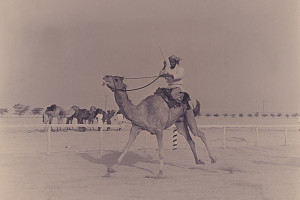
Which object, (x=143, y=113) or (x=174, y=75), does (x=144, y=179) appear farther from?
(x=174, y=75)

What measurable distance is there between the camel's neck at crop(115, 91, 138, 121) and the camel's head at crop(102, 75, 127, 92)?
0.41 feet

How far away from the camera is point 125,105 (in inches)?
326

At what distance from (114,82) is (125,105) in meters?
0.56

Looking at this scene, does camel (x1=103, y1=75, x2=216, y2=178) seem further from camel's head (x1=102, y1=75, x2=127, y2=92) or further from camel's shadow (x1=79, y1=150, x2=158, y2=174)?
camel's shadow (x1=79, y1=150, x2=158, y2=174)

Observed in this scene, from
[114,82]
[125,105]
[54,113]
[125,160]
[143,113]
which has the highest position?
[114,82]

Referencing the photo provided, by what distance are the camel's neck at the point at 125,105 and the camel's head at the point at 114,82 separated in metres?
0.13

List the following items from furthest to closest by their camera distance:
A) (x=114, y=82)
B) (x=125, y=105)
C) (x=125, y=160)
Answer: (x=125, y=160)
(x=125, y=105)
(x=114, y=82)

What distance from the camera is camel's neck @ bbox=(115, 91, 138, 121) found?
820 centimetres

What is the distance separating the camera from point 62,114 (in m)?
30.5

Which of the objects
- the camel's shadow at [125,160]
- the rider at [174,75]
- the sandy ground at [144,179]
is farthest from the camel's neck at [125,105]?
the camel's shadow at [125,160]

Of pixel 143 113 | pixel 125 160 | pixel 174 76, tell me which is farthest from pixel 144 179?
pixel 125 160

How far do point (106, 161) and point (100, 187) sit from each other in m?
4.08

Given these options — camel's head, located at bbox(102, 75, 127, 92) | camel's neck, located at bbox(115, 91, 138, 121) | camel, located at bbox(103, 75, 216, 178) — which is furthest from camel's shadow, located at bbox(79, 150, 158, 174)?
camel's head, located at bbox(102, 75, 127, 92)

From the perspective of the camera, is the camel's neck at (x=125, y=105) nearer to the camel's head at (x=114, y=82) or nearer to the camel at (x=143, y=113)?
the camel at (x=143, y=113)
